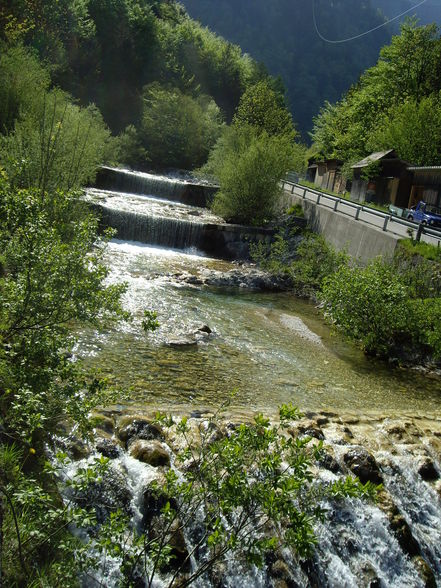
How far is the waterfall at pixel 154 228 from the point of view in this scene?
23781 millimetres

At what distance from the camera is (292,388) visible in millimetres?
9812

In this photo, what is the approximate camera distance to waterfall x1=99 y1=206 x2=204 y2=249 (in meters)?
23.8

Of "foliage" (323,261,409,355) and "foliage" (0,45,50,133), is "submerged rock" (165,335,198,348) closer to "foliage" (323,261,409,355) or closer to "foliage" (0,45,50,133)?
"foliage" (323,261,409,355)

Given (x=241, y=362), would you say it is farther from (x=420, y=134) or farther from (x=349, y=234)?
(x=420, y=134)

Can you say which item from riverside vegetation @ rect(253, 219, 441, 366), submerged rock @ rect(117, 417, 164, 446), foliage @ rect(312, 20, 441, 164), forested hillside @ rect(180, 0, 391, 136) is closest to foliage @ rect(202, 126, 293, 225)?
Answer: riverside vegetation @ rect(253, 219, 441, 366)

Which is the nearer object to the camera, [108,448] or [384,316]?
[108,448]

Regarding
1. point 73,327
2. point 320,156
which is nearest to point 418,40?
point 320,156

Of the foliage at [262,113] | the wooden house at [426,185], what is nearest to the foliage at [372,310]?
the wooden house at [426,185]

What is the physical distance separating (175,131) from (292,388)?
157ft

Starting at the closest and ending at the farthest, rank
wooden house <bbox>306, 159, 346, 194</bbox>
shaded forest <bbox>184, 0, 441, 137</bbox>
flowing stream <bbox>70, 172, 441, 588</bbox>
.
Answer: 1. flowing stream <bbox>70, 172, 441, 588</bbox>
2. wooden house <bbox>306, 159, 346, 194</bbox>
3. shaded forest <bbox>184, 0, 441, 137</bbox>

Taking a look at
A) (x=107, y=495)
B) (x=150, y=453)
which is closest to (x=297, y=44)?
(x=150, y=453)

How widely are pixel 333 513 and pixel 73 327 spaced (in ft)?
22.5

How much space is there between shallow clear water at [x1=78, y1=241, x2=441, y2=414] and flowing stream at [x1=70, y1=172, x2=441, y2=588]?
1.3 inches

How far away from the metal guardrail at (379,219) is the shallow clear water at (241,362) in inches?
204
